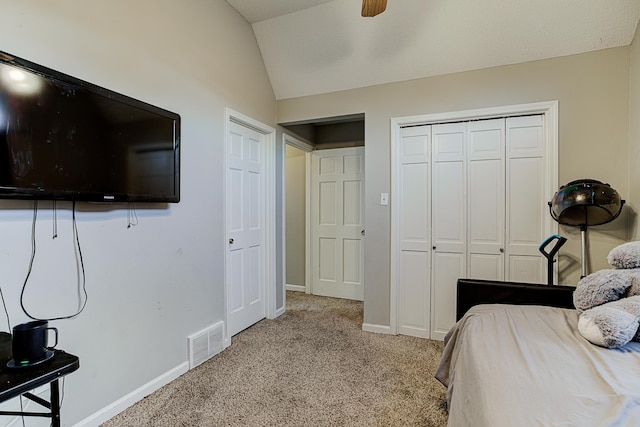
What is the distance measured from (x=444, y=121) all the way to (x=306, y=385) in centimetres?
247

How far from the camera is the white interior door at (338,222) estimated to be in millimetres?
4191

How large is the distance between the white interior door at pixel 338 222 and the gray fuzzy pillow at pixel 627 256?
2647mm

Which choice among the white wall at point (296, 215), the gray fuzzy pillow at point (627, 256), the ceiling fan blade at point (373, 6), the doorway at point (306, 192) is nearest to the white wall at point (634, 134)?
the gray fuzzy pillow at point (627, 256)

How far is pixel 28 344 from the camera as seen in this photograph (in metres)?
1.11

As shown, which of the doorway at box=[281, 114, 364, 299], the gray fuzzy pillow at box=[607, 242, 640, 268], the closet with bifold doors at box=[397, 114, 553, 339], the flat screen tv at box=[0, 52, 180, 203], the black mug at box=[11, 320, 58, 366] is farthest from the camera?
the doorway at box=[281, 114, 364, 299]

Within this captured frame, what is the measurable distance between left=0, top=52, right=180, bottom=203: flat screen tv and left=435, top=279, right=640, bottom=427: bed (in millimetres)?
1894

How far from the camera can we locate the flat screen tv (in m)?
1.32

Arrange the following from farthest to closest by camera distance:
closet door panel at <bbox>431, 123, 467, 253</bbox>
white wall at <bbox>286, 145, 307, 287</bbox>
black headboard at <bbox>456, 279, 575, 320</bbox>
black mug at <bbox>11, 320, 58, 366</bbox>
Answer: white wall at <bbox>286, 145, 307, 287</bbox> → closet door panel at <bbox>431, 123, 467, 253</bbox> → black headboard at <bbox>456, 279, 575, 320</bbox> → black mug at <bbox>11, 320, 58, 366</bbox>

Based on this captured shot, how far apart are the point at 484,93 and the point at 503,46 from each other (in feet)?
1.20

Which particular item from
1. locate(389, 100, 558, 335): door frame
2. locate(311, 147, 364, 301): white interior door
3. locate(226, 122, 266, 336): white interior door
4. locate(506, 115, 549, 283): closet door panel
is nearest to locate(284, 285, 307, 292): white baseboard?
locate(311, 147, 364, 301): white interior door

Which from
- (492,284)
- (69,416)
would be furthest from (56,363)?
(492,284)

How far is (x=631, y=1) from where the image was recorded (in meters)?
2.15

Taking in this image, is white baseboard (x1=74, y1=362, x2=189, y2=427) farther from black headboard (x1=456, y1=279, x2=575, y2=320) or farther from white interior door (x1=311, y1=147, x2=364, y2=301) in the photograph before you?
white interior door (x1=311, y1=147, x2=364, y2=301)

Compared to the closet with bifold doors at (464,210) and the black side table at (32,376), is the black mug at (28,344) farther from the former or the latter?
the closet with bifold doors at (464,210)
